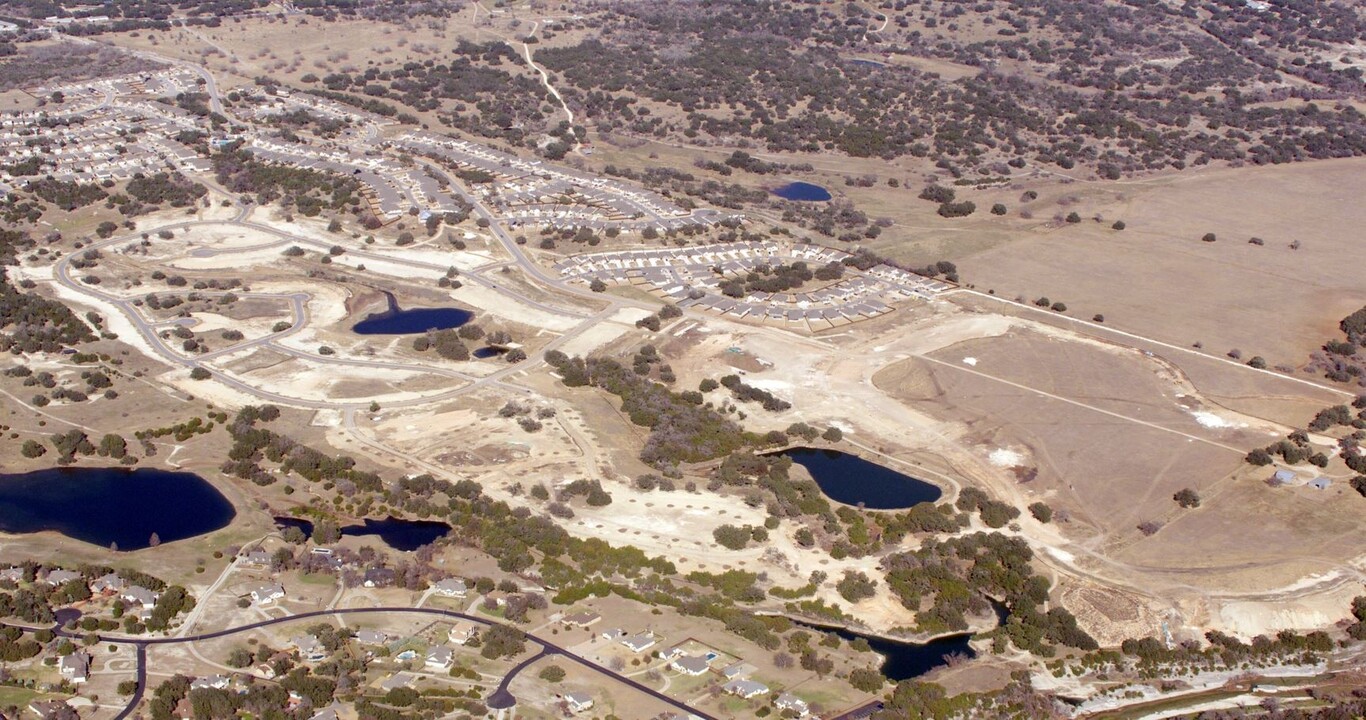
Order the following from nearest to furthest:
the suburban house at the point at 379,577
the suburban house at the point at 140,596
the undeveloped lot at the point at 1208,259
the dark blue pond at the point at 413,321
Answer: the suburban house at the point at 140,596, the suburban house at the point at 379,577, the dark blue pond at the point at 413,321, the undeveloped lot at the point at 1208,259

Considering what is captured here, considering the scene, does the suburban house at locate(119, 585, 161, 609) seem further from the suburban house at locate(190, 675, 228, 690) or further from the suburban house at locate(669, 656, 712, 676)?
the suburban house at locate(669, 656, 712, 676)

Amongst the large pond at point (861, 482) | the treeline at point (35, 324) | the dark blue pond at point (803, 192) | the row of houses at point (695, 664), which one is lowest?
the large pond at point (861, 482)

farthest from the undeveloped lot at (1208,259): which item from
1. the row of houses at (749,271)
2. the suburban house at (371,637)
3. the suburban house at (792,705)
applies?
the suburban house at (371,637)

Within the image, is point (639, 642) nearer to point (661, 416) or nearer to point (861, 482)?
point (861, 482)

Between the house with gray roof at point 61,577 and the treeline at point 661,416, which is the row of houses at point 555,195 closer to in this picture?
the treeline at point 661,416

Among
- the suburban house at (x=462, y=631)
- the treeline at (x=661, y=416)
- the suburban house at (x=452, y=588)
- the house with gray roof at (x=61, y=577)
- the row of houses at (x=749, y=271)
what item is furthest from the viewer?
the row of houses at (x=749, y=271)

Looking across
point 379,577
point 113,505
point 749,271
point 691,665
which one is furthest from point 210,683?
point 749,271

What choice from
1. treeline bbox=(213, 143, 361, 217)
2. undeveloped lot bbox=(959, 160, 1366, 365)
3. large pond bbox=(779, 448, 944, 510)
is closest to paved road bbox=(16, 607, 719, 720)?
large pond bbox=(779, 448, 944, 510)
